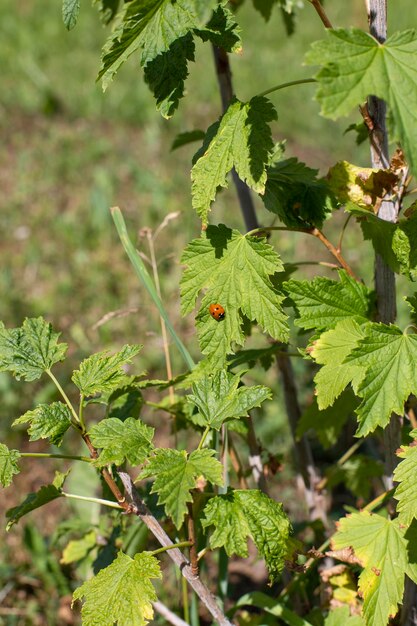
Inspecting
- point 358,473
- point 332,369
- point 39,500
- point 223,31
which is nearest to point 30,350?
point 39,500

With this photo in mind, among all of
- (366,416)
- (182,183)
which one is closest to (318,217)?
(366,416)

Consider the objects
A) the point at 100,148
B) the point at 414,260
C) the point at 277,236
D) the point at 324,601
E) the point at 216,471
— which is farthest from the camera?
the point at 100,148

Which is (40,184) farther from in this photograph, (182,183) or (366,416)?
(366,416)

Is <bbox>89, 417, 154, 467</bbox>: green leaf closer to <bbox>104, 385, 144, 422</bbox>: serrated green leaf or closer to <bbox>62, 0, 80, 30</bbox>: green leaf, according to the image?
<bbox>104, 385, 144, 422</bbox>: serrated green leaf

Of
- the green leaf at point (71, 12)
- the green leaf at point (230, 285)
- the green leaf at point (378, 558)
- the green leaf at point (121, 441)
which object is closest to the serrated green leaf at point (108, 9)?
the green leaf at point (71, 12)

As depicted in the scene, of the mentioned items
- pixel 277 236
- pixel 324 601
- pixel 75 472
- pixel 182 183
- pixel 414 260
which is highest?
pixel 182 183

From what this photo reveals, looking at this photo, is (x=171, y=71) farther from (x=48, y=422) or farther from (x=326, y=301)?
(x=48, y=422)

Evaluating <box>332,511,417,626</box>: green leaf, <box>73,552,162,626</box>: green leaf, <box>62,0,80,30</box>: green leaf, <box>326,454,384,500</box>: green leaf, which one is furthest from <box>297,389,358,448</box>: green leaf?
<box>62,0,80,30</box>: green leaf
